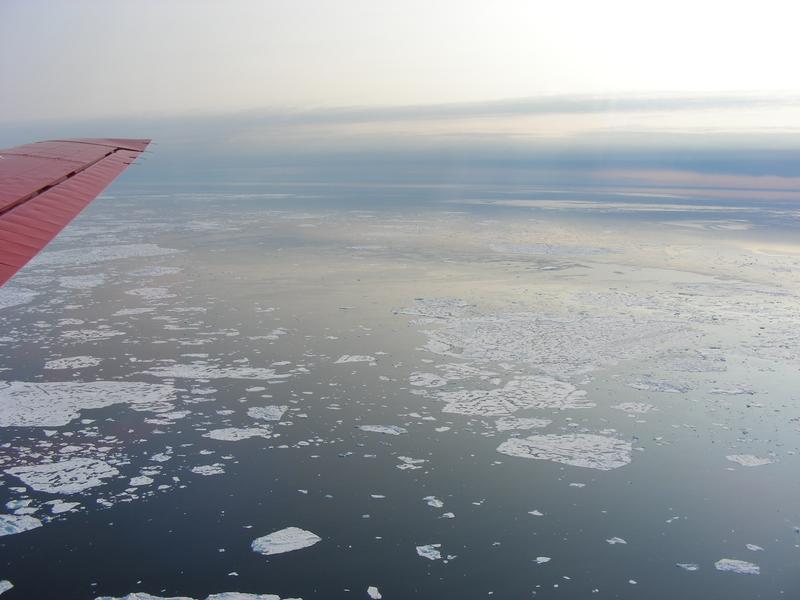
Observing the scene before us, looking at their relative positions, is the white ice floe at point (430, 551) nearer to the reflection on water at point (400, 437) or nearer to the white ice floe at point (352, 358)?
the reflection on water at point (400, 437)

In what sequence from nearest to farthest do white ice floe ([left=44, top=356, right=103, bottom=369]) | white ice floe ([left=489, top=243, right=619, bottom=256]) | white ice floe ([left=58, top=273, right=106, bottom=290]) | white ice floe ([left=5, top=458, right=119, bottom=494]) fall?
white ice floe ([left=5, top=458, right=119, bottom=494])
white ice floe ([left=44, top=356, right=103, bottom=369])
white ice floe ([left=58, top=273, right=106, bottom=290])
white ice floe ([left=489, top=243, right=619, bottom=256])

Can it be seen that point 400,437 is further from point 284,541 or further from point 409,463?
point 284,541

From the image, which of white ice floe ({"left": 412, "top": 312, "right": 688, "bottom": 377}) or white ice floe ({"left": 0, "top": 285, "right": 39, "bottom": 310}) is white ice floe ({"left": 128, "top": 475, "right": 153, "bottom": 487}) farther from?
white ice floe ({"left": 0, "top": 285, "right": 39, "bottom": 310})

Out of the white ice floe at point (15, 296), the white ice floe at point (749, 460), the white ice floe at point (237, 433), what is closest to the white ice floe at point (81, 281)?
the white ice floe at point (15, 296)

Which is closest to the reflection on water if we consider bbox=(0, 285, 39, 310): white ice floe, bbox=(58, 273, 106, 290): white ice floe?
bbox=(0, 285, 39, 310): white ice floe

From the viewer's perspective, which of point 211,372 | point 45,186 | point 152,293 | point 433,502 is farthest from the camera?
point 152,293

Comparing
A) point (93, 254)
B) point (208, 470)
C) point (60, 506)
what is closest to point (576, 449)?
point (208, 470)

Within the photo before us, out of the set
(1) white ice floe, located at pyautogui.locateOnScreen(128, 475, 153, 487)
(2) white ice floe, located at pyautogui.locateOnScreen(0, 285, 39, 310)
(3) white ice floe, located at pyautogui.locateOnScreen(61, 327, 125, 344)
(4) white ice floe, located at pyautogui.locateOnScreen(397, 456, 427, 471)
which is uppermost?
(2) white ice floe, located at pyautogui.locateOnScreen(0, 285, 39, 310)
